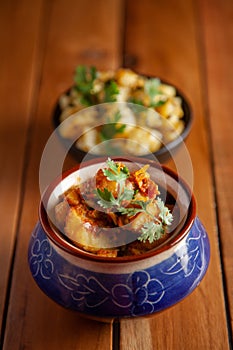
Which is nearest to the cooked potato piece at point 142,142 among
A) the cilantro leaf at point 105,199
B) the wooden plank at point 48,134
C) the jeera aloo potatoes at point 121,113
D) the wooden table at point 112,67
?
the jeera aloo potatoes at point 121,113

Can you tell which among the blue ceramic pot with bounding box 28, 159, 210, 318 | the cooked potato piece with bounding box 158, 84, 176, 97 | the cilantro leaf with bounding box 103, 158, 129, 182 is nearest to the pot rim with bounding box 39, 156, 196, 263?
the blue ceramic pot with bounding box 28, 159, 210, 318

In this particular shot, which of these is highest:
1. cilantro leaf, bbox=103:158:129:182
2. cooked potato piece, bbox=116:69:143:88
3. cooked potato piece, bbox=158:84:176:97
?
cooked potato piece, bbox=116:69:143:88

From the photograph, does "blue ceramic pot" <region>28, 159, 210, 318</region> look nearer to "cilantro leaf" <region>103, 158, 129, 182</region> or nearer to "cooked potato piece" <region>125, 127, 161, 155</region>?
"cilantro leaf" <region>103, 158, 129, 182</region>

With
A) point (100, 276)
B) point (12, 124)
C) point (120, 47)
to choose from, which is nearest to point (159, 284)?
point (100, 276)

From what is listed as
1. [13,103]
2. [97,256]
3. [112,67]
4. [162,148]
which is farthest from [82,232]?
→ [112,67]

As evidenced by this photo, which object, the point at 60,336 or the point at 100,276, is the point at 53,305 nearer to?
the point at 60,336

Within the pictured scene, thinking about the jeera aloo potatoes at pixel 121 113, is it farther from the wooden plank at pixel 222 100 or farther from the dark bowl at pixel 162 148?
the wooden plank at pixel 222 100

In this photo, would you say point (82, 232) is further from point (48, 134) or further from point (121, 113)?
point (48, 134)
